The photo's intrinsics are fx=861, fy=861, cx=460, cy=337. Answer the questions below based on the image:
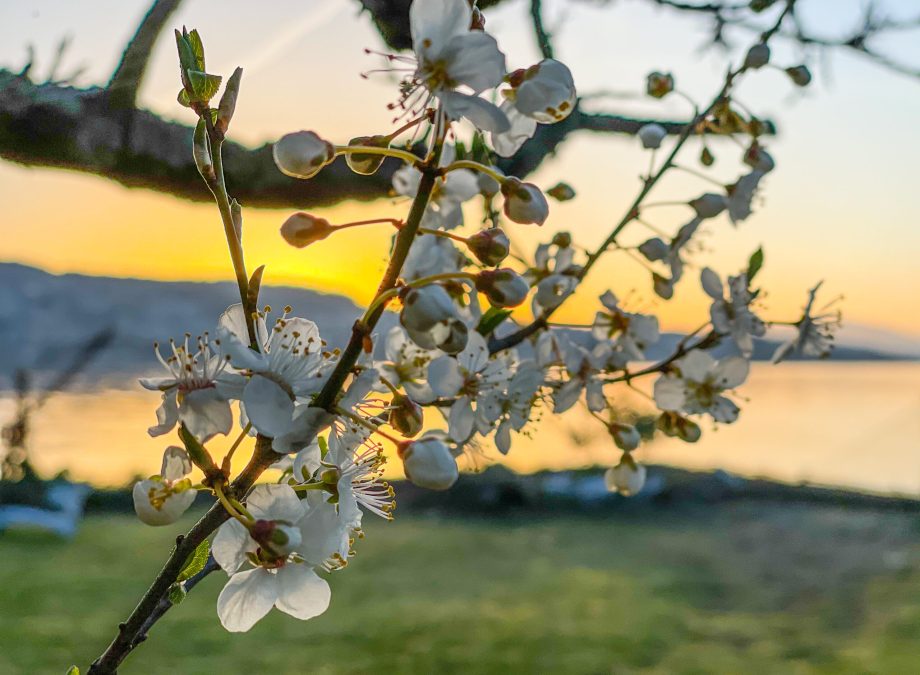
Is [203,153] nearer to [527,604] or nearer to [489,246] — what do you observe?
[489,246]

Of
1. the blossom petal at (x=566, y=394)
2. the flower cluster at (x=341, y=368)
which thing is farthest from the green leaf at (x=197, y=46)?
the blossom petal at (x=566, y=394)

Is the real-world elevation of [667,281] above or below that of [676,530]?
above

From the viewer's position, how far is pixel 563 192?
2.02 ft

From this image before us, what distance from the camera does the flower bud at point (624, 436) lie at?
0.58 meters

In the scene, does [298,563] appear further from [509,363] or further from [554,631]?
[554,631]

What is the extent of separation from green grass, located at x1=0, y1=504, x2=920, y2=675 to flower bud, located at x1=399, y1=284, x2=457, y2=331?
151 cm

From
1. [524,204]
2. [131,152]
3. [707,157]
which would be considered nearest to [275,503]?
[524,204]

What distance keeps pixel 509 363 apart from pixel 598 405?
0.08 metres

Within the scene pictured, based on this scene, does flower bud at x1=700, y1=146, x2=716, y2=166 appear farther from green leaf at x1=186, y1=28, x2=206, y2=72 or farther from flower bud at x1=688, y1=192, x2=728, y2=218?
green leaf at x1=186, y1=28, x2=206, y2=72

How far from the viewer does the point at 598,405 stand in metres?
0.56

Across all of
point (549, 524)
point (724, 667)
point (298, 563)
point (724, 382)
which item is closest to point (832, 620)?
point (724, 667)

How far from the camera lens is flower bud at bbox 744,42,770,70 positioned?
0.62 meters

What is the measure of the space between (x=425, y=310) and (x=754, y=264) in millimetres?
441

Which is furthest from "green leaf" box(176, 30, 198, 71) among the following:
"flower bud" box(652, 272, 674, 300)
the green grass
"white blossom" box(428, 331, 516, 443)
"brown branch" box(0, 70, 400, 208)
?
the green grass
